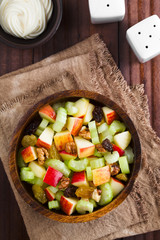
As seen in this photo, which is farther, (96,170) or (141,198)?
(141,198)

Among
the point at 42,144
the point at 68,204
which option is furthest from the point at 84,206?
the point at 42,144

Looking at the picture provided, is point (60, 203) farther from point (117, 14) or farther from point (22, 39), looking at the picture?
point (117, 14)

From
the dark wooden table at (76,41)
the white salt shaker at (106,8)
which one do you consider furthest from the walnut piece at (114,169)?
the white salt shaker at (106,8)

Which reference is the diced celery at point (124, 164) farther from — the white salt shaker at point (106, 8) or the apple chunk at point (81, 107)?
the white salt shaker at point (106, 8)

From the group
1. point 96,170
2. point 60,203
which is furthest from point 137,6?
point 60,203

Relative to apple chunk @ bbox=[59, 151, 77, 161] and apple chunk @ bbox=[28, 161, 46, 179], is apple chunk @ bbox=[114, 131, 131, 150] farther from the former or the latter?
apple chunk @ bbox=[28, 161, 46, 179]
